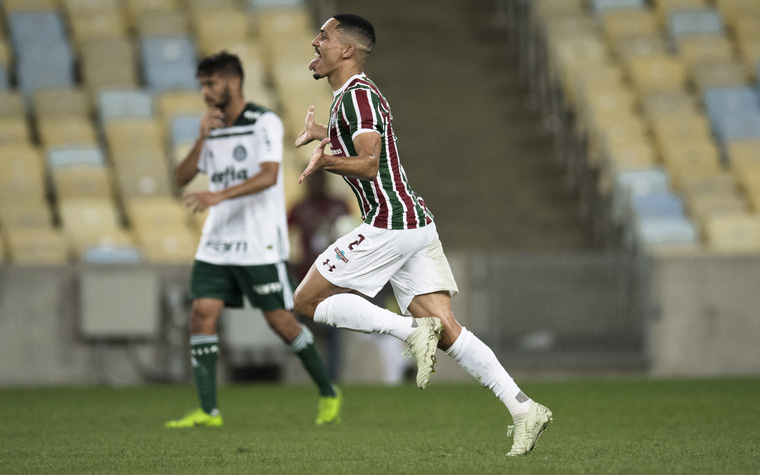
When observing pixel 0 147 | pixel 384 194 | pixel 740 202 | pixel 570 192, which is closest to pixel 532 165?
pixel 570 192

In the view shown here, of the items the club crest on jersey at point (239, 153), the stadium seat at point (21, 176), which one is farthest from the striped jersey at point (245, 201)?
the stadium seat at point (21, 176)

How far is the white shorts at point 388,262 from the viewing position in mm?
5219

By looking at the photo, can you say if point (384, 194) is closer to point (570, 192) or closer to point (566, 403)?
point (566, 403)

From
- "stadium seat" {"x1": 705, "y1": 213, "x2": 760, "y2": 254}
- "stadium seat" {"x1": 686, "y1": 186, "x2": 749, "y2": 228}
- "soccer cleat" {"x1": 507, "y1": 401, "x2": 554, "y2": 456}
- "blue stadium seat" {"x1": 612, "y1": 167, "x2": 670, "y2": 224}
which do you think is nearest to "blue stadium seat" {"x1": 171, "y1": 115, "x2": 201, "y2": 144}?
"blue stadium seat" {"x1": 612, "y1": 167, "x2": 670, "y2": 224}

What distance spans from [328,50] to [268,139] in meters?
1.78

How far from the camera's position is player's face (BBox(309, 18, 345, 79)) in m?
5.36

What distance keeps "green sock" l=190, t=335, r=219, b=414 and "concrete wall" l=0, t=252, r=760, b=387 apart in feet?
14.0

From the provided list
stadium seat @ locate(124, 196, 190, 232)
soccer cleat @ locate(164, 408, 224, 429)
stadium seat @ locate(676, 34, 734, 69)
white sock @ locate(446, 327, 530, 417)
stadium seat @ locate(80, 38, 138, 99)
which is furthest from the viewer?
stadium seat @ locate(676, 34, 734, 69)

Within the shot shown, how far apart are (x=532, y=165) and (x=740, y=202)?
8.65 feet

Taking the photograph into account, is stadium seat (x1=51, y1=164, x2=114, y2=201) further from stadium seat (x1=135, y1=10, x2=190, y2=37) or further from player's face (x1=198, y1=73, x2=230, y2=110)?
player's face (x1=198, y1=73, x2=230, y2=110)

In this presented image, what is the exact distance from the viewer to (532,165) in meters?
14.4

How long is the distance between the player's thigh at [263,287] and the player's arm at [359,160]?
2106 mm

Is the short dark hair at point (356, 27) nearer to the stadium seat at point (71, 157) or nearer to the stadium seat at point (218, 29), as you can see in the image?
the stadium seat at point (71, 157)

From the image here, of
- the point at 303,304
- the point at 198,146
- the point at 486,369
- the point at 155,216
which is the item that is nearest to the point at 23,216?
the point at 155,216
